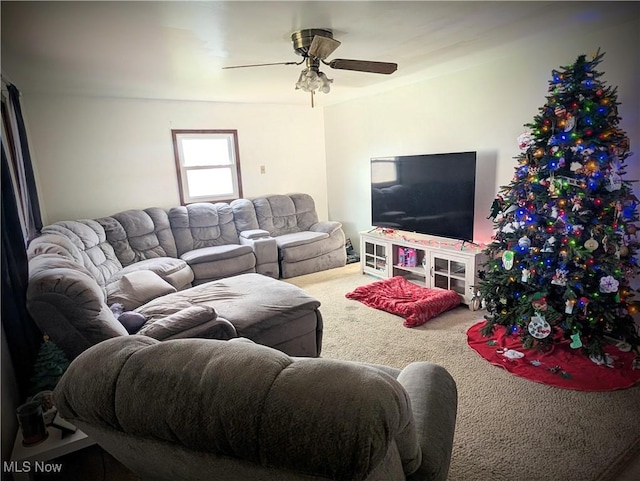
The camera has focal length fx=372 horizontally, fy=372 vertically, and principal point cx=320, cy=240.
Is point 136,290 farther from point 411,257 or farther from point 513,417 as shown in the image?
point 411,257

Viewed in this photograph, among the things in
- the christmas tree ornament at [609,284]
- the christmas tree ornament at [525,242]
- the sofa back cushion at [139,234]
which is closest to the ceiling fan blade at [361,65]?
the christmas tree ornament at [525,242]

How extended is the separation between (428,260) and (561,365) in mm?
1592

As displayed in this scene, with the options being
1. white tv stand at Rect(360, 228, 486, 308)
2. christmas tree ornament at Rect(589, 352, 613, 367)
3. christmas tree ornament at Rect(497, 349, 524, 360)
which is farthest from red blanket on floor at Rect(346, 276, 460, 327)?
christmas tree ornament at Rect(589, 352, 613, 367)

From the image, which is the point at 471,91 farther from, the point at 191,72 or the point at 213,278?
the point at 213,278

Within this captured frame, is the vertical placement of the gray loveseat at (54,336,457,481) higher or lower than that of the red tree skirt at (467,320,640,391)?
higher

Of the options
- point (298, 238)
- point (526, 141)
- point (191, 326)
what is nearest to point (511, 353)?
point (526, 141)

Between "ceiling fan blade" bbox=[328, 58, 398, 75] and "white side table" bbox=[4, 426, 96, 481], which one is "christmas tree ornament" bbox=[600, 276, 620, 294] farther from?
"white side table" bbox=[4, 426, 96, 481]

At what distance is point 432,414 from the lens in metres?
1.18

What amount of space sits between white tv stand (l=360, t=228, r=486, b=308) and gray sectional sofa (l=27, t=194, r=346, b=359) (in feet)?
2.26

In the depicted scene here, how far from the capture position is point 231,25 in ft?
7.53

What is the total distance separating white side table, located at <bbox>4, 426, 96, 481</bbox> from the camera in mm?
1440

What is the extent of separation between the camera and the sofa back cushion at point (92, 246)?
3.37m

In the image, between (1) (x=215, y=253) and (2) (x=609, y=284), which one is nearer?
(2) (x=609, y=284)

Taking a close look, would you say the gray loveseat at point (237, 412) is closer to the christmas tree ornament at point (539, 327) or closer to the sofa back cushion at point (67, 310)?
the sofa back cushion at point (67, 310)
